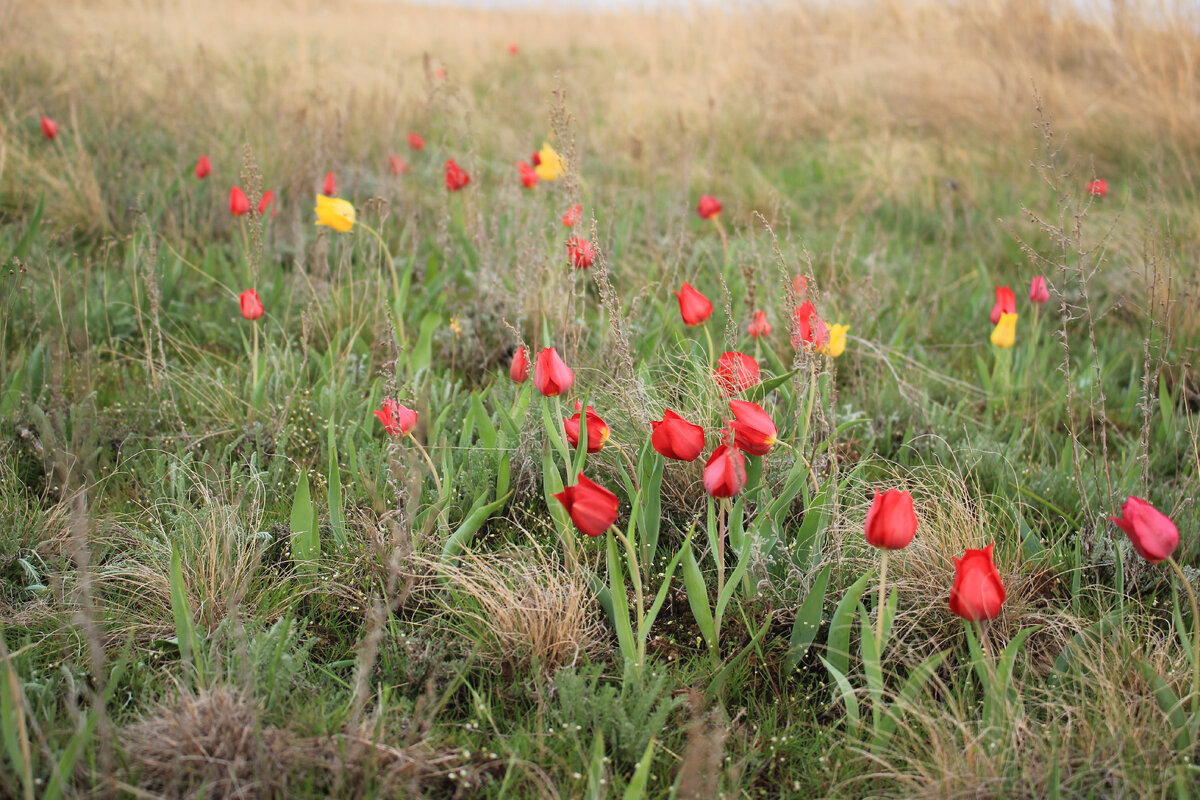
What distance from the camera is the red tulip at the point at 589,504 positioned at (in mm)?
1269

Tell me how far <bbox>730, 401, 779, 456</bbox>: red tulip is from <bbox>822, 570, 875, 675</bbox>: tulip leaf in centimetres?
30

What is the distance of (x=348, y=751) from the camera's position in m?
1.20

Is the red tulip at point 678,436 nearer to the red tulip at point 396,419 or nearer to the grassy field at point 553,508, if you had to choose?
the grassy field at point 553,508

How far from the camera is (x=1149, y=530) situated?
4.21 ft

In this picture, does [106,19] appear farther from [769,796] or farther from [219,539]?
[769,796]

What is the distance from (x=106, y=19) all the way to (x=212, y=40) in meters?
0.93

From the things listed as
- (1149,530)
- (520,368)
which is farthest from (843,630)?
(520,368)

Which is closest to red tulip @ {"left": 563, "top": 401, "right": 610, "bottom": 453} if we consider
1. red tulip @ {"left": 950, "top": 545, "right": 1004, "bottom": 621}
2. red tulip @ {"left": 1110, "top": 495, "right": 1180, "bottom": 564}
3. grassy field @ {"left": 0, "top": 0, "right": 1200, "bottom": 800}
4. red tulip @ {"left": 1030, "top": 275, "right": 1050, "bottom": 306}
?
grassy field @ {"left": 0, "top": 0, "right": 1200, "bottom": 800}

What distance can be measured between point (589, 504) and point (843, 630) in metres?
0.52

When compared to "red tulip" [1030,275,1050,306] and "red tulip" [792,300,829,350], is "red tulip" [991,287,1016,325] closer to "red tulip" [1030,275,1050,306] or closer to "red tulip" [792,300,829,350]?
"red tulip" [1030,275,1050,306]

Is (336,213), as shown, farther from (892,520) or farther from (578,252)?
(892,520)

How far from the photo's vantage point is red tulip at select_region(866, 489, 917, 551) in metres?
1.21

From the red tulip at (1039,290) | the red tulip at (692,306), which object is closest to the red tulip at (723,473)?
the red tulip at (692,306)

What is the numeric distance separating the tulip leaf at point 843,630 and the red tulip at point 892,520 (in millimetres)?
187
